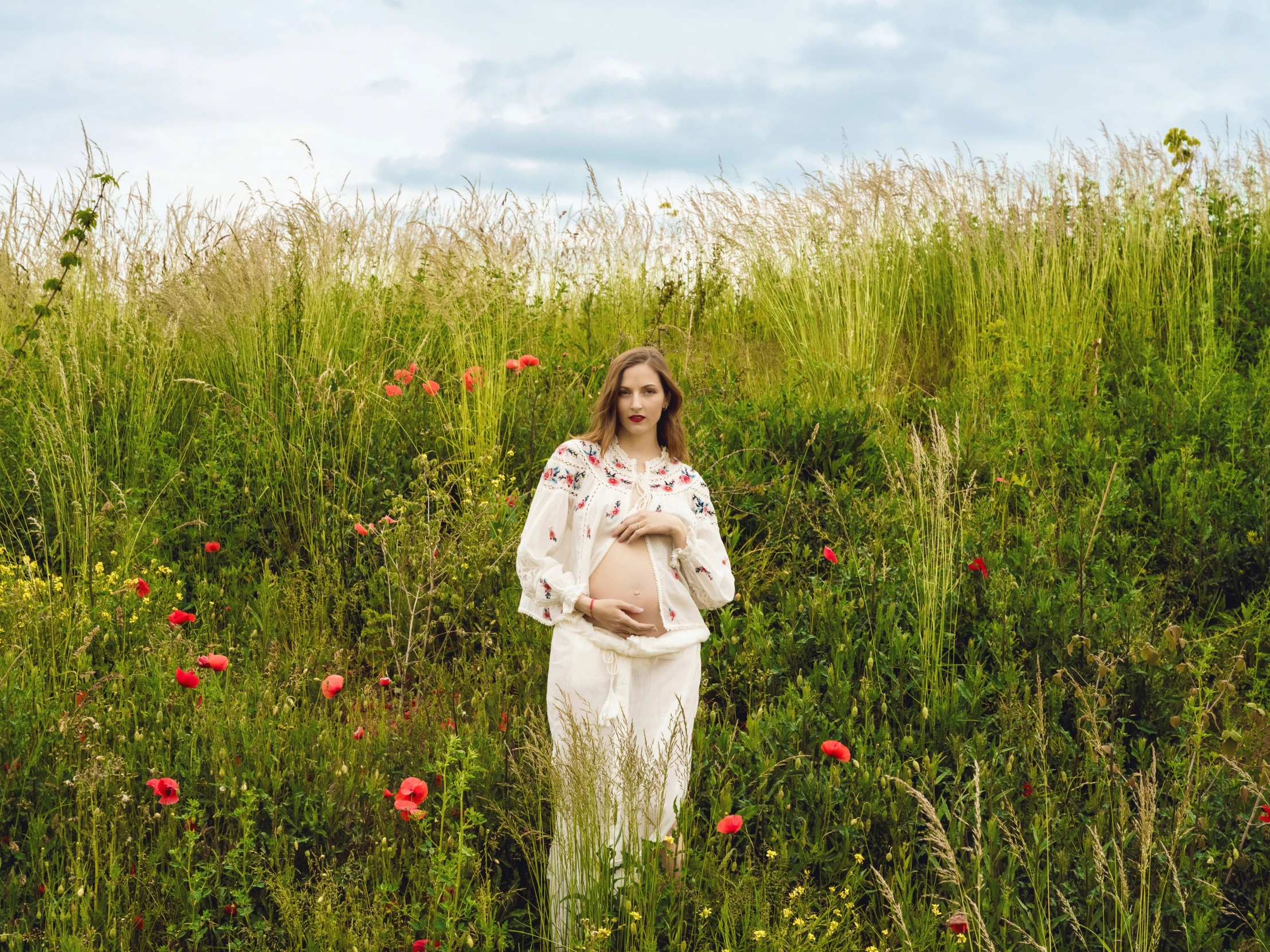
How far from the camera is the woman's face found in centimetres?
269

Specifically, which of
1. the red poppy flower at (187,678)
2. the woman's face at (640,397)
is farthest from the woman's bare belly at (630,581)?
the red poppy flower at (187,678)

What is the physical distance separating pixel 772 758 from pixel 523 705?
0.95 m

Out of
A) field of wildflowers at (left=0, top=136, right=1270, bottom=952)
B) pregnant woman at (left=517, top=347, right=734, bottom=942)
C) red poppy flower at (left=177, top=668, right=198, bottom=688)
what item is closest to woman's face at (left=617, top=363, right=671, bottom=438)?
pregnant woman at (left=517, top=347, right=734, bottom=942)

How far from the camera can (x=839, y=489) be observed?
432 centimetres

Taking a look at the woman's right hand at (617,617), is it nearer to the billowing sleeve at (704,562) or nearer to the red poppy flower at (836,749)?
the billowing sleeve at (704,562)

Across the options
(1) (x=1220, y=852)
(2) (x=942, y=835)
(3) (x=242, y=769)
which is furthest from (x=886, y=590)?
(3) (x=242, y=769)

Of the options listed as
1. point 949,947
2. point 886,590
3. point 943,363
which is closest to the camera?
point 949,947

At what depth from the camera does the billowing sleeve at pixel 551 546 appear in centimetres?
254

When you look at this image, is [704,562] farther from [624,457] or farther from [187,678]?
[187,678]

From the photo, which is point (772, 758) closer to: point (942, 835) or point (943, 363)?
point (942, 835)

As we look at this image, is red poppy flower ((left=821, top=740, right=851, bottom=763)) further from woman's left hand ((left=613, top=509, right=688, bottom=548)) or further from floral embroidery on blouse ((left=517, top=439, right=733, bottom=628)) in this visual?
woman's left hand ((left=613, top=509, right=688, bottom=548))

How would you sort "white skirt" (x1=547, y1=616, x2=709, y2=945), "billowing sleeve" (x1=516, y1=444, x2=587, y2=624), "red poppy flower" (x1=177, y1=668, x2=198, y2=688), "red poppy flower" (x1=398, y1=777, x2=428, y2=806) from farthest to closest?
1. "red poppy flower" (x1=177, y1=668, x2=198, y2=688)
2. "billowing sleeve" (x1=516, y1=444, x2=587, y2=624)
3. "red poppy flower" (x1=398, y1=777, x2=428, y2=806)
4. "white skirt" (x1=547, y1=616, x2=709, y2=945)

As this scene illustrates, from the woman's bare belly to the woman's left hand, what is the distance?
0.04m

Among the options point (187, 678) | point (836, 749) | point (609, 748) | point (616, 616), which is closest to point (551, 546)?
point (616, 616)
